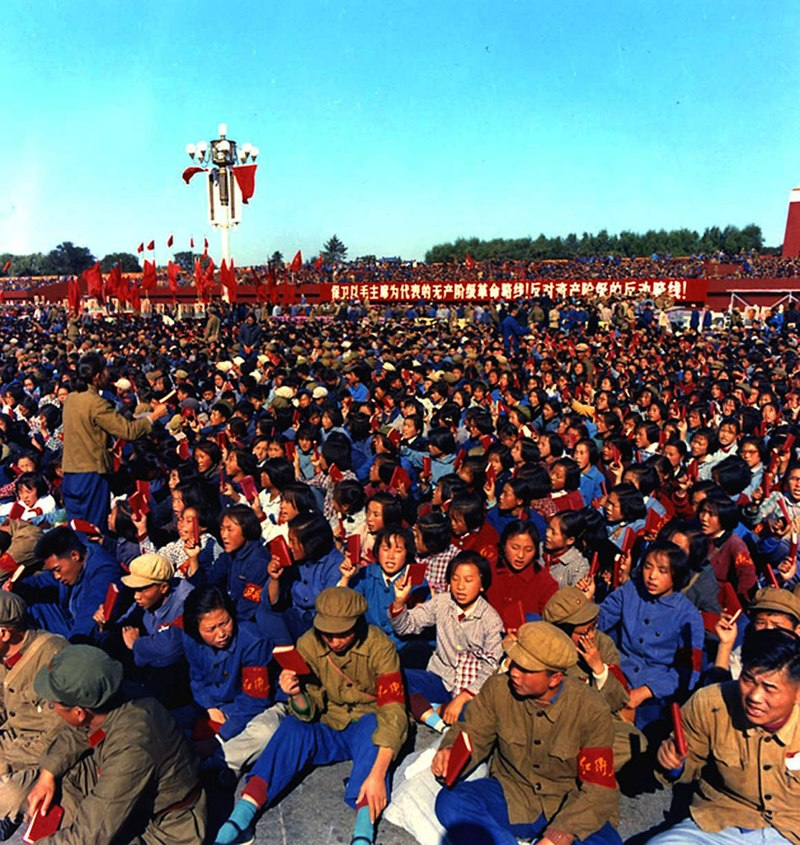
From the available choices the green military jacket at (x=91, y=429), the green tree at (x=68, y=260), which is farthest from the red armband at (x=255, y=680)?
the green tree at (x=68, y=260)

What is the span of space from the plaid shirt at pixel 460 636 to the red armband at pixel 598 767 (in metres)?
1.22

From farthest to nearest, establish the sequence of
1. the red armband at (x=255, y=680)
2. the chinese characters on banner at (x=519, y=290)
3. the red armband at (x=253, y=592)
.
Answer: the chinese characters on banner at (x=519, y=290), the red armband at (x=253, y=592), the red armband at (x=255, y=680)

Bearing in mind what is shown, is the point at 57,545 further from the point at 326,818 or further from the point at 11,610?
the point at 326,818

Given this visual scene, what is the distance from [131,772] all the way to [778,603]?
3498 mm

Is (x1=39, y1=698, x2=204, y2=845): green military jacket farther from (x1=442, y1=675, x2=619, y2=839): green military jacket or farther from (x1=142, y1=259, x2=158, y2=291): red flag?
(x1=142, y1=259, x2=158, y2=291): red flag

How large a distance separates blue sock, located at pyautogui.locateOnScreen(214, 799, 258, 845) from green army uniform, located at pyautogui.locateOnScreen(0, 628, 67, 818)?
1.09 metres

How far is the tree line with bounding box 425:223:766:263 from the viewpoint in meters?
71.9

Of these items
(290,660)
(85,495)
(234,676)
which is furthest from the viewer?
(85,495)

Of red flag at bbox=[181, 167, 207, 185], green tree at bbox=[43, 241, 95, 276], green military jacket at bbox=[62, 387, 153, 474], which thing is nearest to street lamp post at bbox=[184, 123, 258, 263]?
red flag at bbox=[181, 167, 207, 185]

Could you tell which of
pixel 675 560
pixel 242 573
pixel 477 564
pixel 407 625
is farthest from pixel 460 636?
pixel 242 573

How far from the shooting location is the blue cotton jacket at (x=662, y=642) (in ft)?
15.8

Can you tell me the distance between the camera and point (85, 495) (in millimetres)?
8039

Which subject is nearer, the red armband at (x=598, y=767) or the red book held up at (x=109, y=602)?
the red armband at (x=598, y=767)

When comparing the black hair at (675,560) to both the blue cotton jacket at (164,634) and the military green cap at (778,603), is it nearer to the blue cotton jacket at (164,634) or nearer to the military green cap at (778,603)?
the military green cap at (778,603)
